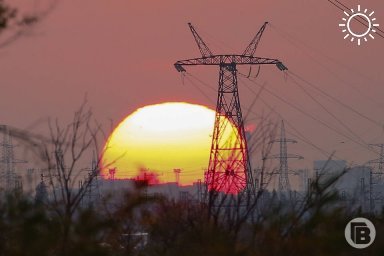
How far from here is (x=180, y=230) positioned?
20.5 meters

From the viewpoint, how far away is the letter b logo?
19594mm

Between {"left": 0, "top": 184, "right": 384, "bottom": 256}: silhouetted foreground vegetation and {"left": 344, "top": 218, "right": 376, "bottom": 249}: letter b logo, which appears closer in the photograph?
{"left": 0, "top": 184, "right": 384, "bottom": 256}: silhouetted foreground vegetation

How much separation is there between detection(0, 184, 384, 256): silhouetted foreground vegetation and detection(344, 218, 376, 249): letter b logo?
0.14 meters

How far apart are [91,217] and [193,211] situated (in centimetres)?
561

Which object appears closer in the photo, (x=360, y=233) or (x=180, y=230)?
(x=360, y=233)

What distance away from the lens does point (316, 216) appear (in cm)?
1838

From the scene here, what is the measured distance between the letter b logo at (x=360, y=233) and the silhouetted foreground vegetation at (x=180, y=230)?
0.14m

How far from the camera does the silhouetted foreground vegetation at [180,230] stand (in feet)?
50.4

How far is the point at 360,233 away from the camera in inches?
801

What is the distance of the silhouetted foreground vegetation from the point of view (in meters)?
15.4

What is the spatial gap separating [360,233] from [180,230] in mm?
3318

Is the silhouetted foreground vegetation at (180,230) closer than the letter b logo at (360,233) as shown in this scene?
Yes

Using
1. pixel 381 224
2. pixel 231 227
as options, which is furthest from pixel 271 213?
pixel 381 224

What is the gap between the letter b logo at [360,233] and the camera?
771 inches
